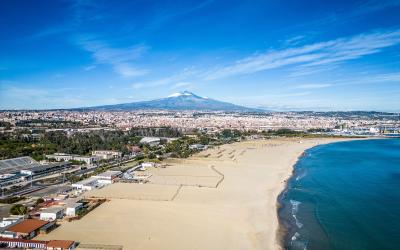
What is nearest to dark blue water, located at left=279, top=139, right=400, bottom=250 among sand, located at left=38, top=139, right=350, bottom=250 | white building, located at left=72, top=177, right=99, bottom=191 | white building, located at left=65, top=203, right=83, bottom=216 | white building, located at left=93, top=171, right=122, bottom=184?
sand, located at left=38, top=139, right=350, bottom=250

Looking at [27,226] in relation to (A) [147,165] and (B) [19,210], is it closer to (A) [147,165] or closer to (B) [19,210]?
(B) [19,210]

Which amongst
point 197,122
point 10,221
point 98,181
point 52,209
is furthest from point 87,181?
point 197,122

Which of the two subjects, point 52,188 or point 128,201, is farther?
point 52,188

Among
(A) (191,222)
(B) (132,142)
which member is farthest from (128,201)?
(B) (132,142)

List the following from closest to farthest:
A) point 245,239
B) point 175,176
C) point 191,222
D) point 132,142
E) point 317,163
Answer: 1. point 245,239
2. point 191,222
3. point 175,176
4. point 317,163
5. point 132,142

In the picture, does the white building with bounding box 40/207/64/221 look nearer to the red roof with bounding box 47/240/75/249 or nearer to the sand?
the sand

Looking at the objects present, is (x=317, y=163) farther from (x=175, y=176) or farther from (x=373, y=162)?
(x=175, y=176)
